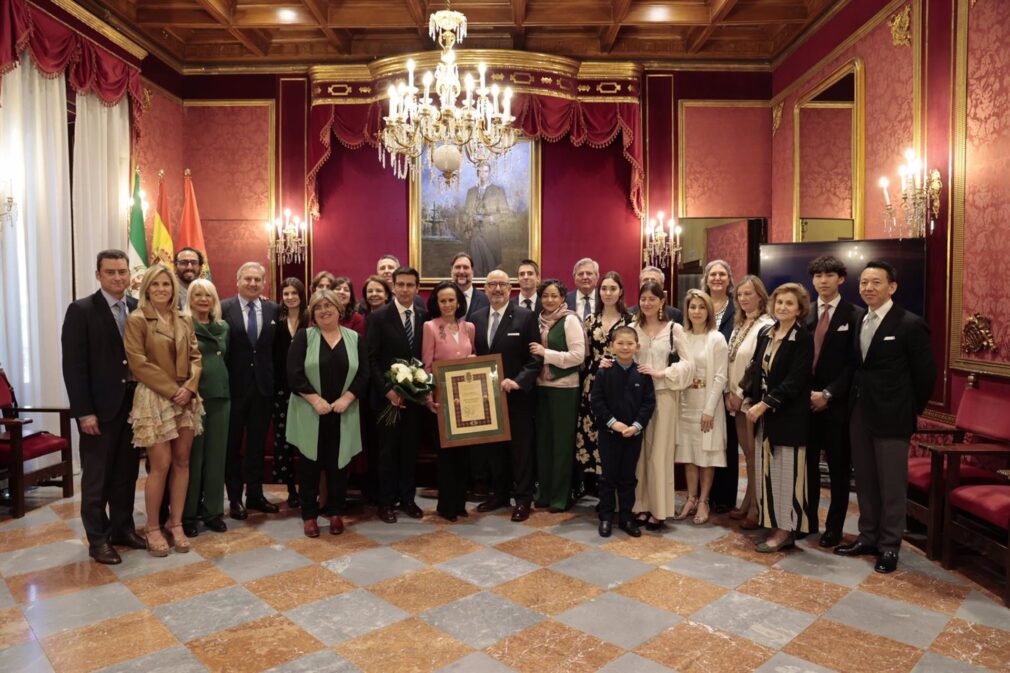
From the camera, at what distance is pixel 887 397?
3.74m

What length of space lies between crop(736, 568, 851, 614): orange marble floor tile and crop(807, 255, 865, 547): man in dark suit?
24.5 inches

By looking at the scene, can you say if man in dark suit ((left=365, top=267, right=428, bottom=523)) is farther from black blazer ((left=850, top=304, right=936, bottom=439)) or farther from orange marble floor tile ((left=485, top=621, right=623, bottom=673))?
black blazer ((left=850, top=304, right=936, bottom=439))

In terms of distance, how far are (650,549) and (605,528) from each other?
329mm

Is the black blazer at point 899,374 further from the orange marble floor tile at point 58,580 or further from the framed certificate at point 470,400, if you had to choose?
the orange marble floor tile at point 58,580

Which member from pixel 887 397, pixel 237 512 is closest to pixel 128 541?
pixel 237 512

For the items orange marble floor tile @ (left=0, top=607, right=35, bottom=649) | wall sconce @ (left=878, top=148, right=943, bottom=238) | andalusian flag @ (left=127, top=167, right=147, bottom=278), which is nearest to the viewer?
orange marble floor tile @ (left=0, top=607, right=35, bottom=649)

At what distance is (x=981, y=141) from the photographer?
4.50 meters

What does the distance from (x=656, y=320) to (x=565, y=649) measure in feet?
7.60

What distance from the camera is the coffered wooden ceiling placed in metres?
7.00

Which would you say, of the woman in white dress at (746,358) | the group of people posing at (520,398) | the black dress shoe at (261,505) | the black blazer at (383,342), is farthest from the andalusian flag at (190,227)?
the woman in white dress at (746,358)

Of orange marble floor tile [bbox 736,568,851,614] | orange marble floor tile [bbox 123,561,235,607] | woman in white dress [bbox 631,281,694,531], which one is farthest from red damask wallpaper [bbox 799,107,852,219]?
orange marble floor tile [bbox 123,561,235,607]

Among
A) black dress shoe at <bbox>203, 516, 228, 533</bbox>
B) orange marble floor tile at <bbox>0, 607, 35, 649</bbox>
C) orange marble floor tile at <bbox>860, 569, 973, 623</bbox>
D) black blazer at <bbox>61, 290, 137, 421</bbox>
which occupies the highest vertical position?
black blazer at <bbox>61, 290, 137, 421</bbox>

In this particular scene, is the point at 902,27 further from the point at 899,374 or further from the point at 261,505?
the point at 261,505

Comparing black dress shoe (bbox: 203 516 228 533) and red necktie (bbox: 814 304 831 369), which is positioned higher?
red necktie (bbox: 814 304 831 369)
